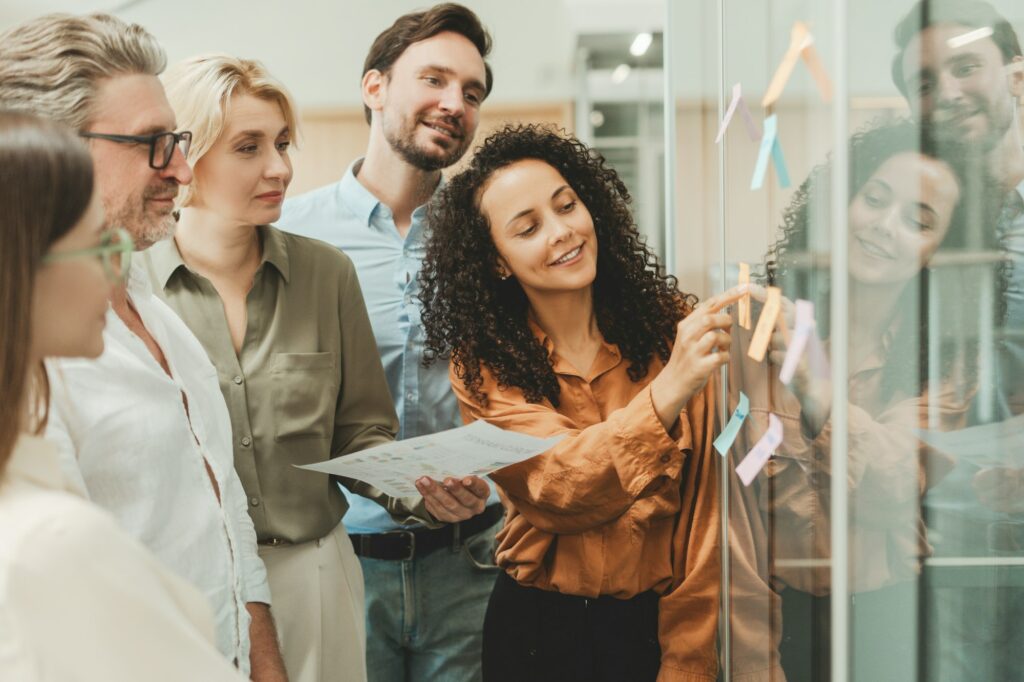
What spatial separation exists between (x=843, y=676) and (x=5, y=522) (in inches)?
26.5

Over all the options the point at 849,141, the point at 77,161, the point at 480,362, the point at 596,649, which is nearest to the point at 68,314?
the point at 77,161

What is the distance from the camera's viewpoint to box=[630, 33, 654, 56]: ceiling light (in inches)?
172

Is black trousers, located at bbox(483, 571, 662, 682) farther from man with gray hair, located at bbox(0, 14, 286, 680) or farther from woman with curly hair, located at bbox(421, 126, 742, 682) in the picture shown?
man with gray hair, located at bbox(0, 14, 286, 680)

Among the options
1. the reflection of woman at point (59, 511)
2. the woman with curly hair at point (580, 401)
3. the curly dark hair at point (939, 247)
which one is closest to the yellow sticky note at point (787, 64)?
the curly dark hair at point (939, 247)

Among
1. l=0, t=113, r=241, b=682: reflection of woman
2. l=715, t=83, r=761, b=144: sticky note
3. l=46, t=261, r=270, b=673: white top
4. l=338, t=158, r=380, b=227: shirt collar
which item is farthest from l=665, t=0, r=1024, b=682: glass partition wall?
l=338, t=158, r=380, b=227: shirt collar

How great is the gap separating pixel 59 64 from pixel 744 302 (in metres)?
0.83

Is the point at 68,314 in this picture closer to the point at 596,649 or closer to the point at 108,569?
the point at 108,569

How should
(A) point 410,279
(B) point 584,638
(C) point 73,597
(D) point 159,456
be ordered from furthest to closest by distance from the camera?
(A) point 410,279, (B) point 584,638, (D) point 159,456, (C) point 73,597

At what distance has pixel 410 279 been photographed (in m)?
1.81

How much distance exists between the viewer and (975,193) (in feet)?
2.36

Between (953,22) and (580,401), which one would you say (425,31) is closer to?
(580,401)

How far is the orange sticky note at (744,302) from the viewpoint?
1.13 m

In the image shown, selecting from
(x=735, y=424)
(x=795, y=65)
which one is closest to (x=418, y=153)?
(x=735, y=424)

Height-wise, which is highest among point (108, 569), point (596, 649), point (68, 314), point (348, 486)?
point (68, 314)
